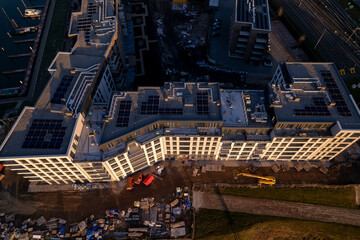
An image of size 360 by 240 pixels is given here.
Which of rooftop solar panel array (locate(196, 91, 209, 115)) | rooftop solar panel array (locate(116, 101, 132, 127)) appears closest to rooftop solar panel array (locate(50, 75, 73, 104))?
rooftop solar panel array (locate(116, 101, 132, 127))

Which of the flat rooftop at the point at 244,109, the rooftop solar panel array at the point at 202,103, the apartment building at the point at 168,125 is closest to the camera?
the apartment building at the point at 168,125

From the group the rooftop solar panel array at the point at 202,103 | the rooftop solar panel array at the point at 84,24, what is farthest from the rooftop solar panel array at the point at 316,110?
the rooftop solar panel array at the point at 84,24

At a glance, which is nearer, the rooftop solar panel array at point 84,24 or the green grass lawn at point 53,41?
the rooftop solar panel array at point 84,24

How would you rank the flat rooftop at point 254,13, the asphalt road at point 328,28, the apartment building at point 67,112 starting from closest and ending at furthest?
the apartment building at point 67,112, the flat rooftop at point 254,13, the asphalt road at point 328,28

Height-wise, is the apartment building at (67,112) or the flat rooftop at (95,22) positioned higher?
the flat rooftop at (95,22)

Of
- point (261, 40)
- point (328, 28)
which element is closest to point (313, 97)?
point (261, 40)

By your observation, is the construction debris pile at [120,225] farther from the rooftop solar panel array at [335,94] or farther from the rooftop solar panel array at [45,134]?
the rooftop solar panel array at [335,94]

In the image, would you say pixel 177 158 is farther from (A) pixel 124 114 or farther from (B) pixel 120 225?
(B) pixel 120 225

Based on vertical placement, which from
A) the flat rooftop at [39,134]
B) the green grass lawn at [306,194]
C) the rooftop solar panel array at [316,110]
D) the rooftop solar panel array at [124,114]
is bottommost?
the green grass lawn at [306,194]
